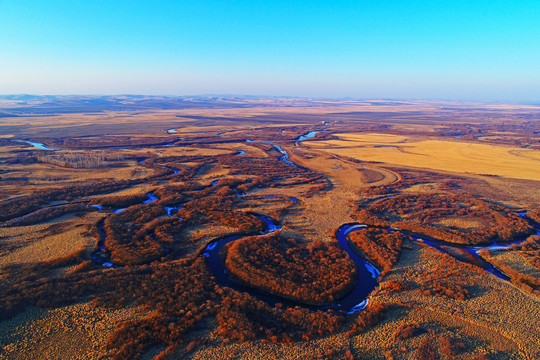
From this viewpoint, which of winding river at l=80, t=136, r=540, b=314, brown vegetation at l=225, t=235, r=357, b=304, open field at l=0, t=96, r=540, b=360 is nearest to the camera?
open field at l=0, t=96, r=540, b=360

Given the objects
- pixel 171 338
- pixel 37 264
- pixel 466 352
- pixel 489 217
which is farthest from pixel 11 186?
pixel 489 217

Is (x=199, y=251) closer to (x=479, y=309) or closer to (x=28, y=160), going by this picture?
(x=479, y=309)

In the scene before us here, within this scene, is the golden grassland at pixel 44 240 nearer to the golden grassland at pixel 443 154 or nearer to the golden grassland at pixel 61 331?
the golden grassland at pixel 61 331

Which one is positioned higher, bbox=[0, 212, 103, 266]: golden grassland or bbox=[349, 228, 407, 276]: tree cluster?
bbox=[0, 212, 103, 266]: golden grassland

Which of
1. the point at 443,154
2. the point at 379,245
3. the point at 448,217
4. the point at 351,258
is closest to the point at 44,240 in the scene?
the point at 351,258

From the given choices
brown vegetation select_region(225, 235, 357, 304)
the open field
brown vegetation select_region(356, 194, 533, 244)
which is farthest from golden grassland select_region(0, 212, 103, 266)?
brown vegetation select_region(356, 194, 533, 244)

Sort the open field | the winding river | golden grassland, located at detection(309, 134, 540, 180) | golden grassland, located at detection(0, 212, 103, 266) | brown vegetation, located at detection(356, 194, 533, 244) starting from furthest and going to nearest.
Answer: golden grassland, located at detection(309, 134, 540, 180), brown vegetation, located at detection(356, 194, 533, 244), golden grassland, located at detection(0, 212, 103, 266), the winding river, the open field

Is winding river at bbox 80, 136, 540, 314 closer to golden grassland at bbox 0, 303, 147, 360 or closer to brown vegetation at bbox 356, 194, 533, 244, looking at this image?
brown vegetation at bbox 356, 194, 533, 244
